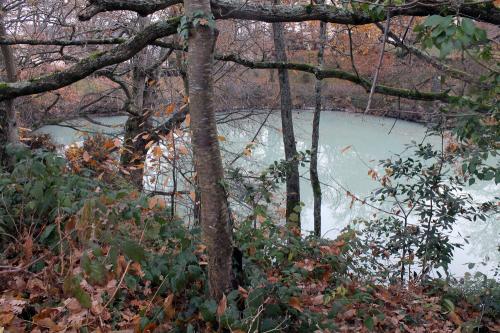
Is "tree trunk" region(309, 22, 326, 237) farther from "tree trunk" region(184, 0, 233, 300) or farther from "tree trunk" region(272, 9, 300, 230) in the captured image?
"tree trunk" region(184, 0, 233, 300)

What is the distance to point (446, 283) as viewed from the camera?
12.1 ft

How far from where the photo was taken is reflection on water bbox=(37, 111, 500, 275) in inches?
278

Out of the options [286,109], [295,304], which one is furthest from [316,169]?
[295,304]

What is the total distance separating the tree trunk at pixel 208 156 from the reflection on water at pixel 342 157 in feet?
8.67

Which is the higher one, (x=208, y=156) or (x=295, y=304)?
(x=208, y=156)

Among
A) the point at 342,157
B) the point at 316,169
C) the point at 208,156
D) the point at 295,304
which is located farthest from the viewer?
the point at 342,157

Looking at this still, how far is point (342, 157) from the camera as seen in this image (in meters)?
11.6

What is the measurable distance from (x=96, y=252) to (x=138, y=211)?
626 mm

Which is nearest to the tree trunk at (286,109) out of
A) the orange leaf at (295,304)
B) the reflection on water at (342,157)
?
the reflection on water at (342,157)

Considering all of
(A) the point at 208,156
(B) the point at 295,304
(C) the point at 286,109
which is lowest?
(B) the point at 295,304

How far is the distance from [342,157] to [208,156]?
10.2m

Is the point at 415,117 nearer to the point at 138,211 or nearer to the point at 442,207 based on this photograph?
the point at 442,207

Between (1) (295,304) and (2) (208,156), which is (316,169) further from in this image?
(2) (208,156)

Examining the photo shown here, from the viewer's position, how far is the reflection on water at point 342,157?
23.2ft
